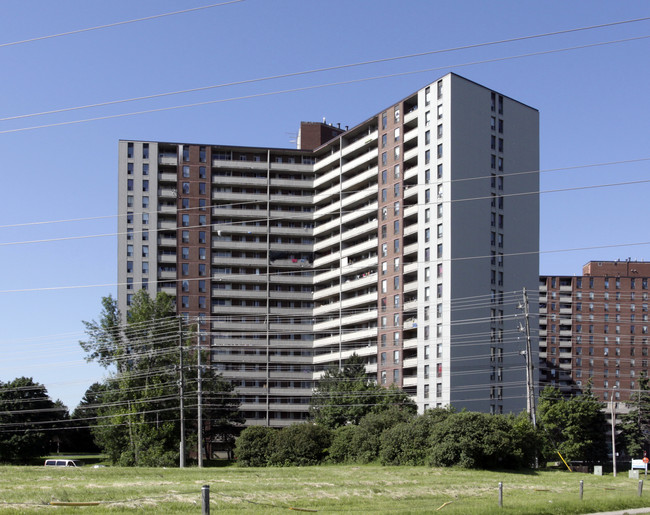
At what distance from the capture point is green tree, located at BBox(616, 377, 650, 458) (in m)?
137

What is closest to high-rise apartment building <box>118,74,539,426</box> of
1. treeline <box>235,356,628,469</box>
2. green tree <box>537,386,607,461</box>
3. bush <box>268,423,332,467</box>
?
treeline <box>235,356,628,469</box>

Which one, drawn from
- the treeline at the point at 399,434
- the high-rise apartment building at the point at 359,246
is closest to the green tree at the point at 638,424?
the treeline at the point at 399,434

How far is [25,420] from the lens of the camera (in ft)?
369

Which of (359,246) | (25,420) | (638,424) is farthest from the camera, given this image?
(638,424)

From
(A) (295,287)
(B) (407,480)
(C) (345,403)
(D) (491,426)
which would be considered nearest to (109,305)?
(C) (345,403)

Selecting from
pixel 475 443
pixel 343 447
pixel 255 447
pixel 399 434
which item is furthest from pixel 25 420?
pixel 475 443

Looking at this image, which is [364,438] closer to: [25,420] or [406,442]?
[406,442]

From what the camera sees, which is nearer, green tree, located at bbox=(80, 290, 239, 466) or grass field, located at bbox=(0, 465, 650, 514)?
grass field, located at bbox=(0, 465, 650, 514)

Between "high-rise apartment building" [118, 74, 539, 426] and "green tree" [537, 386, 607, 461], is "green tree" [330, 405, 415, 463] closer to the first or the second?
"high-rise apartment building" [118, 74, 539, 426]

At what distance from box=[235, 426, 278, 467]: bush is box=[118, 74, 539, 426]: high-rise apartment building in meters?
30.4

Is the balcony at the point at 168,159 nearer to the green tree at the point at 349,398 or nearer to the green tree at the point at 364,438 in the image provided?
the green tree at the point at 349,398

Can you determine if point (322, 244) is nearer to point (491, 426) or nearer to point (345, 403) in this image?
point (345, 403)

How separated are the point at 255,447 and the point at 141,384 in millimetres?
23435

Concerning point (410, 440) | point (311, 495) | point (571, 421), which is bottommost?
point (571, 421)
